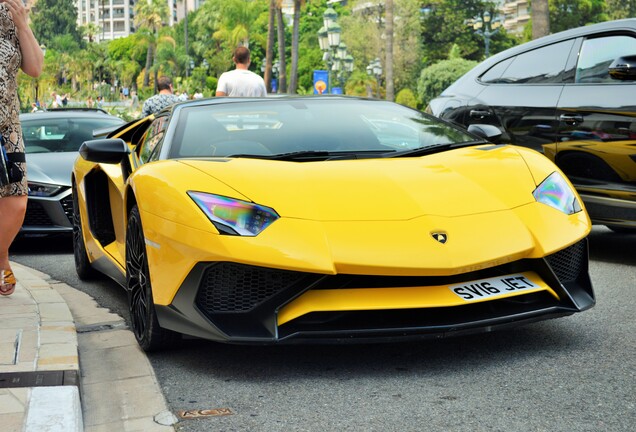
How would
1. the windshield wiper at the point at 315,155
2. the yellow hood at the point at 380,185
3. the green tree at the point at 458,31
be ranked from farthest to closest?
the green tree at the point at 458,31, the windshield wiper at the point at 315,155, the yellow hood at the point at 380,185

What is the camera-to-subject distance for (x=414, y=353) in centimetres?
441

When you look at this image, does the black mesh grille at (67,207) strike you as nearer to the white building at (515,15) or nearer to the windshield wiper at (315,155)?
the windshield wiper at (315,155)

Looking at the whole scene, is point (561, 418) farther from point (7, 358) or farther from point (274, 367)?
point (7, 358)

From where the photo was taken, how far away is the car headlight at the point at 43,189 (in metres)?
8.88

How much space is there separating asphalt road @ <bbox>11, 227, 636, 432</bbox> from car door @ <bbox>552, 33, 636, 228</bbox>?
164 cm

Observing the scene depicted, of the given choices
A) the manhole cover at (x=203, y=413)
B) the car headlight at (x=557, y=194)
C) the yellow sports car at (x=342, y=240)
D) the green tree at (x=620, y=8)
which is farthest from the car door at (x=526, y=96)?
the green tree at (x=620, y=8)

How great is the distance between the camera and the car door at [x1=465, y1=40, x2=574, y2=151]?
7191 mm

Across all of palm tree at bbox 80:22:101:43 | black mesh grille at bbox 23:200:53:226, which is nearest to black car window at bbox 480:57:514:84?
black mesh grille at bbox 23:200:53:226

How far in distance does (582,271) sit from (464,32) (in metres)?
91.3

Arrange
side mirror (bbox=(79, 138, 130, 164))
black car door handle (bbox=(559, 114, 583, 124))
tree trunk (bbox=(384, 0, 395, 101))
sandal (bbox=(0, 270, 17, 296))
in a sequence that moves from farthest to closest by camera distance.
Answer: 1. tree trunk (bbox=(384, 0, 395, 101))
2. black car door handle (bbox=(559, 114, 583, 124))
3. sandal (bbox=(0, 270, 17, 296))
4. side mirror (bbox=(79, 138, 130, 164))

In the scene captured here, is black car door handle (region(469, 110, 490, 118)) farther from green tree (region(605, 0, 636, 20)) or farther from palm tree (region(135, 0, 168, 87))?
palm tree (region(135, 0, 168, 87))

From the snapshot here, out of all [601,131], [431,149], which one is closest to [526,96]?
[601,131]

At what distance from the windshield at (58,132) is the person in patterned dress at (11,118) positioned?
14.0 ft

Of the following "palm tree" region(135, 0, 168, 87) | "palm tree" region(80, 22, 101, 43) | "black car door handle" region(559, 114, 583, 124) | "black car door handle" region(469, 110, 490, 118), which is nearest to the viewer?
"black car door handle" region(559, 114, 583, 124)
